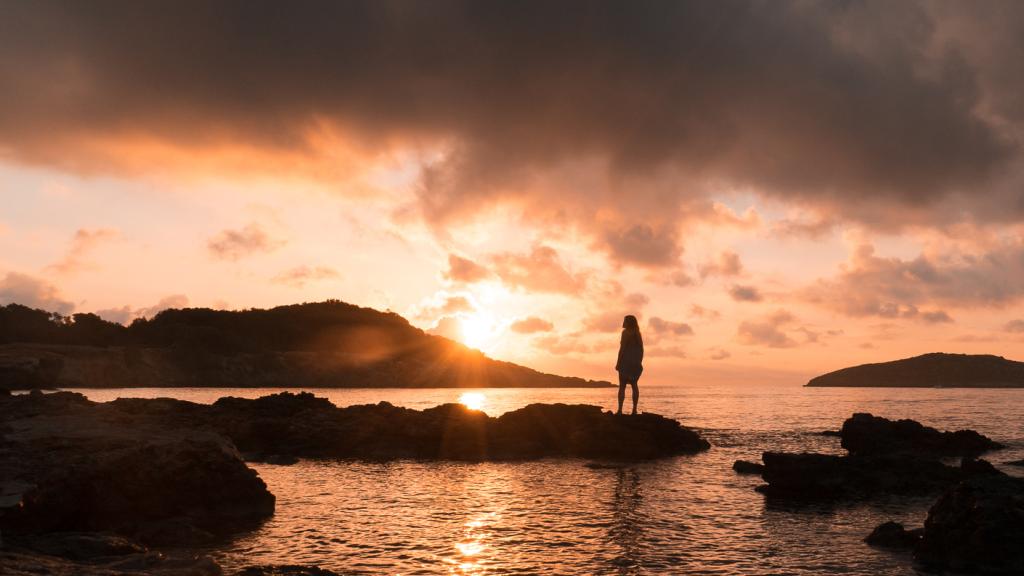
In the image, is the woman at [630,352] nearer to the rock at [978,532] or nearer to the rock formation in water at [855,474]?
the rock formation in water at [855,474]

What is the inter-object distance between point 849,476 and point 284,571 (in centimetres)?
1936

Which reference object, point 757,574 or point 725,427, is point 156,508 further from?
point 725,427

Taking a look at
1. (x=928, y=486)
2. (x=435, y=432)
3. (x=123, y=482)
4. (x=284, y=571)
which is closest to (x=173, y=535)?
(x=123, y=482)

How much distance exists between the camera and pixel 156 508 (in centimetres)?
1759

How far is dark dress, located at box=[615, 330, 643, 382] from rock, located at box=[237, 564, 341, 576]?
820 inches

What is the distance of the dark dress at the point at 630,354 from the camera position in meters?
31.2

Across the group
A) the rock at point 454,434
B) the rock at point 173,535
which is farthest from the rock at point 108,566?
the rock at point 454,434

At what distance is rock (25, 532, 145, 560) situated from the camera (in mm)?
12211

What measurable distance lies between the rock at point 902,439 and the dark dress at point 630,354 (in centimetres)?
1324

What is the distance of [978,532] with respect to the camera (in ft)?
44.7

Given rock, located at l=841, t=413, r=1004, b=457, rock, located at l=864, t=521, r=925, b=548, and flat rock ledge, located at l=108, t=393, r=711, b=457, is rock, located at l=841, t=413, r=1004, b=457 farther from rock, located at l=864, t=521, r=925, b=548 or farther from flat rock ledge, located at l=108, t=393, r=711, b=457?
rock, located at l=864, t=521, r=925, b=548

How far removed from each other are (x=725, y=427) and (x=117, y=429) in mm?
44021

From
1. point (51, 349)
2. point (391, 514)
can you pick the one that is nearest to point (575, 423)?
point (391, 514)

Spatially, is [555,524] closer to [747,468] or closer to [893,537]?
[893,537]
